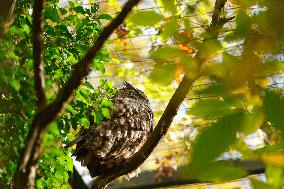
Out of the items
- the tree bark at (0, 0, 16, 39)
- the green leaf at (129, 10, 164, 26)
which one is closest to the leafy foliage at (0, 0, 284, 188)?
the green leaf at (129, 10, 164, 26)

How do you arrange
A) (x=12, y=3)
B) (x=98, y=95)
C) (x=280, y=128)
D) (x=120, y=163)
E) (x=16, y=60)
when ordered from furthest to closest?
(x=98, y=95) < (x=120, y=163) < (x=16, y=60) < (x=12, y=3) < (x=280, y=128)

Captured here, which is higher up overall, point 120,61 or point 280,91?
point 120,61

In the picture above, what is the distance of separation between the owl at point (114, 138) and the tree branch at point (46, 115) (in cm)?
145

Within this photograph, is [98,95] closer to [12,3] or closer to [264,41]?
[12,3]

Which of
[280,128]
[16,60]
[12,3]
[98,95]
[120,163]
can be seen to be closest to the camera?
[280,128]

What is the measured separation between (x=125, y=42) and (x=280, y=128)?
8.48 feet

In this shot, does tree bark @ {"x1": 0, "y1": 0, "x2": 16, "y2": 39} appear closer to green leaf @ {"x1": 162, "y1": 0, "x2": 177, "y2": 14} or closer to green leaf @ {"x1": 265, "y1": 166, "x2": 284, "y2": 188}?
green leaf @ {"x1": 162, "y1": 0, "x2": 177, "y2": 14}

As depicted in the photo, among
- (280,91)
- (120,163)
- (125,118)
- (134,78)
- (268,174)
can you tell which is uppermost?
(134,78)

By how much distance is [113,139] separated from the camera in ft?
7.55

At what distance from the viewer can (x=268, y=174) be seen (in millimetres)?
845

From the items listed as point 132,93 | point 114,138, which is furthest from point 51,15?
point 132,93

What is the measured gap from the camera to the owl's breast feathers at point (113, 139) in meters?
2.29

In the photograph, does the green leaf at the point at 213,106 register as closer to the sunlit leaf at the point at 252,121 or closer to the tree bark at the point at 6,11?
the sunlit leaf at the point at 252,121

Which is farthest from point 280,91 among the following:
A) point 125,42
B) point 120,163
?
point 125,42
